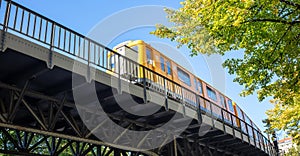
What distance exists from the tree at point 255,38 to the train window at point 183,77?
5.57m

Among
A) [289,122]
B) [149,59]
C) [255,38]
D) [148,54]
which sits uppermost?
[148,54]

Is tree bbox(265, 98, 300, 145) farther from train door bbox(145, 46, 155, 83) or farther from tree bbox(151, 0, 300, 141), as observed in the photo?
train door bbox(145, 46, 155, 83)

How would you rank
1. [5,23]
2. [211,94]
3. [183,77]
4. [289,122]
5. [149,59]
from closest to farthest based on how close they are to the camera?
[5,23] < [149,59] < [183,77] < [289,122] < [211,94]

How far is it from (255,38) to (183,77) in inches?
314

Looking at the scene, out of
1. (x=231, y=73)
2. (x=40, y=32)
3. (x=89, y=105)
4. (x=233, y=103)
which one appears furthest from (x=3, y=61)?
(x=233, y=103)

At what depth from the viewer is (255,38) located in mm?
9523

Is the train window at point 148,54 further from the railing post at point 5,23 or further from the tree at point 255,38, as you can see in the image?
the railing post at point 5,23

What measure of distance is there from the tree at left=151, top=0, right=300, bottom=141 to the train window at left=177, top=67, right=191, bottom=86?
5566 millimetres

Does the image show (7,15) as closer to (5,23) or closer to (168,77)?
(5,23)

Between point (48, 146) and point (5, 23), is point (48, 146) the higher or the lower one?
the lower one

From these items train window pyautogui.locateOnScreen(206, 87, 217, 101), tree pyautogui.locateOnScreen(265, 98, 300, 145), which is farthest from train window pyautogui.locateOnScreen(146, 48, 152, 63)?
tree pyautogui.locateOnScreen(265, 98, 300, 145)

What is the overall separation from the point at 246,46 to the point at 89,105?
5474 mm

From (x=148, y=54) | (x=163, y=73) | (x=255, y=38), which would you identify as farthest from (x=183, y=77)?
(x=255, y=38)

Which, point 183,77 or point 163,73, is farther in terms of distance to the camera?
point 183,77
